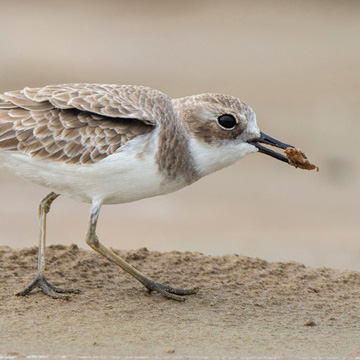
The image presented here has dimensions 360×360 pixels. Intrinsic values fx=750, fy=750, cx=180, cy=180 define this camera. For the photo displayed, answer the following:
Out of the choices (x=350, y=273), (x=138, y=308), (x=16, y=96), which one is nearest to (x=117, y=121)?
(x=16, y=96)

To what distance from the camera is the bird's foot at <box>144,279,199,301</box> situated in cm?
664

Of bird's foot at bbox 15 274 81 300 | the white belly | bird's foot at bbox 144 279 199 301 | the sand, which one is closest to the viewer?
the sand

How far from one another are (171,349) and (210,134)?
81.0 inches

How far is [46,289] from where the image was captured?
258 inches

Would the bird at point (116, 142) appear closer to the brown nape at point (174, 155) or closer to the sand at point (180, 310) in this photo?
the brown nape at point (174, 155)

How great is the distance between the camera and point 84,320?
590 cm

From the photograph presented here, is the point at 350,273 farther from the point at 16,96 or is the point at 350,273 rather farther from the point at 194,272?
the point at 16,96

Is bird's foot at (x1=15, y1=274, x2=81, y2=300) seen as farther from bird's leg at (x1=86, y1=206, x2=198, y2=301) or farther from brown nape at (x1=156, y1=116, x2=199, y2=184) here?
brown nape at (x1=156, y1=116, x2=199, y2=184)

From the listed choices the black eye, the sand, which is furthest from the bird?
the sand

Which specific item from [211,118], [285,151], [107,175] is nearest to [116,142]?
[107,175]

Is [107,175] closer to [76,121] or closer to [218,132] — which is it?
[76,121]

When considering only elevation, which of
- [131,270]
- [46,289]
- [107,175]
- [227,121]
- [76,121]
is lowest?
[46,289]

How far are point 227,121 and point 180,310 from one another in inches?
66.1

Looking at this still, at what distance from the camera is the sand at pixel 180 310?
17.6 ft
